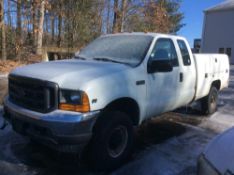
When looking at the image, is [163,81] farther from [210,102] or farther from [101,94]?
[210,102]

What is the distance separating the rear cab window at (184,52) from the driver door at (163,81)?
280mm

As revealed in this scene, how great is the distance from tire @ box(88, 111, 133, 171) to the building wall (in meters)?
28.7

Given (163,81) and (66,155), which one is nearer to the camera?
(66,155)

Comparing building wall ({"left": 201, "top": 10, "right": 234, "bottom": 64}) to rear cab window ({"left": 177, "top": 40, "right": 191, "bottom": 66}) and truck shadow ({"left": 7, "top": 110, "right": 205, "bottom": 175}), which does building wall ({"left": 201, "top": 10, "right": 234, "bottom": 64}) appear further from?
truck shadow ({"left": 7, "top": 110, "right": 205, "bottom": 175})

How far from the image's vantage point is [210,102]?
291 inches

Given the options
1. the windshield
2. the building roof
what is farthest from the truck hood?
the building roof

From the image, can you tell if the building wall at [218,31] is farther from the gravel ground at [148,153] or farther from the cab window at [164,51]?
the cab window at [164,51]

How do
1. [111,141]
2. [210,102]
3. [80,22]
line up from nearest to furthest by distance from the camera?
[111,141] → [210,102] → [80,22]

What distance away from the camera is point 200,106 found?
755cm

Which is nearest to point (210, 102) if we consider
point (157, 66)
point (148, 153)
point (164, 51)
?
point (164, 51)

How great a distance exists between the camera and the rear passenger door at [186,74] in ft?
18.5

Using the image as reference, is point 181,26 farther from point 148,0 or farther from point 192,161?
point 192,161

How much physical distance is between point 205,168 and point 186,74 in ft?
11.2

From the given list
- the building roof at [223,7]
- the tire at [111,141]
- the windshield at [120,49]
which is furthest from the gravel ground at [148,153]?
the building roof at [223,7]
